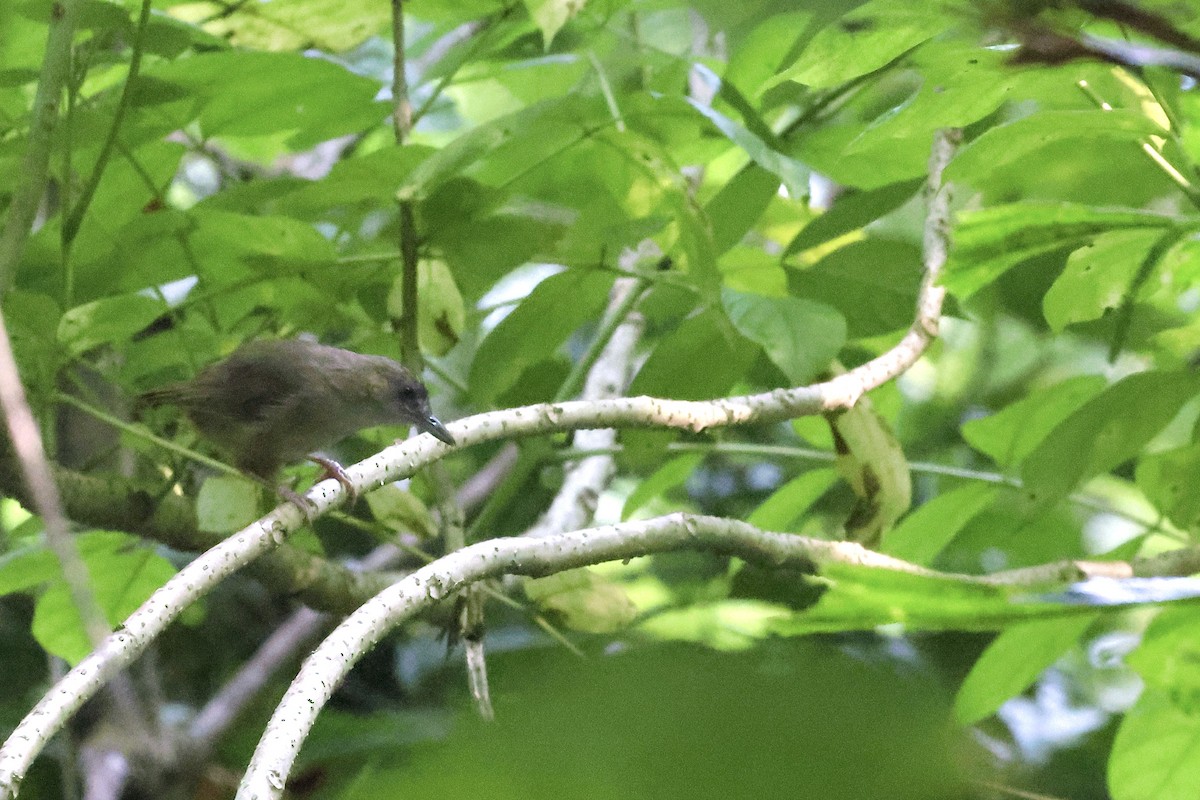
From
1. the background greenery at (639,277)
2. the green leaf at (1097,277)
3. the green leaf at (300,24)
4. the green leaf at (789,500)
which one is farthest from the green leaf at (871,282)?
the green leaf at (300,24)

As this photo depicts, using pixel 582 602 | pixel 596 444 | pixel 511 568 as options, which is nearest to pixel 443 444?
pixel 511 568

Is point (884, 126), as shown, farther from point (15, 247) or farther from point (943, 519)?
point (15, 247)

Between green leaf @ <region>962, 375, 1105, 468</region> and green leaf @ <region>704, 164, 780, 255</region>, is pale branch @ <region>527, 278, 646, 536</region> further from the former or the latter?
green leaf @ <region>962, 375, 1105, 468</region>

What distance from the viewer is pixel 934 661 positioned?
1431 mm

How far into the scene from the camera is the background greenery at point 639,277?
1017 millimetres

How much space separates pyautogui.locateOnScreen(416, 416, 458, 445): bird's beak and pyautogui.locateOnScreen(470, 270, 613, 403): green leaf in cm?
10

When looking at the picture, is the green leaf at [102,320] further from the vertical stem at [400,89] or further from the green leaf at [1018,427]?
the green leaf at [1018,427]

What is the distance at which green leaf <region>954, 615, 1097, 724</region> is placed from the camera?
3.62 feet

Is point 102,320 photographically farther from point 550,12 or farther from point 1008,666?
point 1008,666

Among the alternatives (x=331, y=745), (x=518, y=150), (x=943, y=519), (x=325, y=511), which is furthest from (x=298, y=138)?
(x=943, y=519)

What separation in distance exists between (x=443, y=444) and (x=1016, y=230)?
56 centimetres

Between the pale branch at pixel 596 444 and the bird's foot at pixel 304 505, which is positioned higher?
the bird's foot at pixel 304 505

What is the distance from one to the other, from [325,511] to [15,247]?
1.43 feet

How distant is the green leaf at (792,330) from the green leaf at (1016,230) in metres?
→ 0.33
